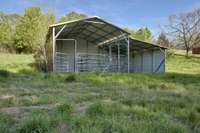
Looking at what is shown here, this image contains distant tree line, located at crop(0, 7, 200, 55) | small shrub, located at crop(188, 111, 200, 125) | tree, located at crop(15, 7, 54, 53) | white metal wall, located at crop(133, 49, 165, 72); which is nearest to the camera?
small shrub, located at crop(188, 111, 200, 125)

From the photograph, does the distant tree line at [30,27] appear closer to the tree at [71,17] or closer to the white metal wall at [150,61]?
the tree at [71,17]

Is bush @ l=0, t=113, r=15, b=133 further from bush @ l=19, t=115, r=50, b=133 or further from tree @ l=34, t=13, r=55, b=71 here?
tree @ l=34, t=13, r=55, b=71

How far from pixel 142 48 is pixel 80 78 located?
11594mm

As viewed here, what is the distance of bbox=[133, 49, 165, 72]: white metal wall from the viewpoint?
2033 centimetres

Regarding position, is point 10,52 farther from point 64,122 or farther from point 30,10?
point 64,122

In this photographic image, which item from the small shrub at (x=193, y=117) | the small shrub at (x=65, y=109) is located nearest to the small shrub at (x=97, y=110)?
the small shrub at (x=65, y=109)

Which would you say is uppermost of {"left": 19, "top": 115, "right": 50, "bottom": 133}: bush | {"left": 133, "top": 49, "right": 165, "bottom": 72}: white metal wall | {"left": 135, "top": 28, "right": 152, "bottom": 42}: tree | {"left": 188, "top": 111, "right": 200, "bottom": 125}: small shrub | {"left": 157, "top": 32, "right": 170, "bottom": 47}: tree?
{"left": 135, "top": 28, "right": 152, "bottom": 42}: tree

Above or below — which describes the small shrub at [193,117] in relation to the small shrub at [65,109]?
below

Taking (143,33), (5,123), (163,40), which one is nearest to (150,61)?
(163,40)

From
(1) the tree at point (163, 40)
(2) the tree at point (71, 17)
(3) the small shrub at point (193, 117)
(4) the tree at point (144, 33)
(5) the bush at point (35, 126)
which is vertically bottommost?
(3) the small shrub at point (193, 117)

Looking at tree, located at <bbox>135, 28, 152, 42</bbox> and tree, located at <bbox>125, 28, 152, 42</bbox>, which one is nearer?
tree, located at <bbox>125, 28, 152, 42</bbox>

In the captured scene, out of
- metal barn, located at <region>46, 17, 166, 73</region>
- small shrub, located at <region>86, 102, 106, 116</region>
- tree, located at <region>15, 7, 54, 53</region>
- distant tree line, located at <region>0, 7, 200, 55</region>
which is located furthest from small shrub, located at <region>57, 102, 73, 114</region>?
distant tree line, located at <region>0, 7, 200, 55</region>

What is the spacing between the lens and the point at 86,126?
3.94 metres

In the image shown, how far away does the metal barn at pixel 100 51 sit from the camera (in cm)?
1958
